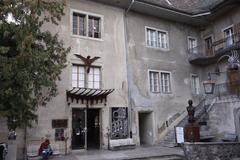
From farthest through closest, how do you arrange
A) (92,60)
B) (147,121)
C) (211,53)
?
(211,53), (147,121), (92,60)

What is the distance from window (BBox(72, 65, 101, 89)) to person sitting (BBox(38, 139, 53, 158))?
3.77 meters

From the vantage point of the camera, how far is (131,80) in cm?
1694

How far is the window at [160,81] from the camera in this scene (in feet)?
59.4

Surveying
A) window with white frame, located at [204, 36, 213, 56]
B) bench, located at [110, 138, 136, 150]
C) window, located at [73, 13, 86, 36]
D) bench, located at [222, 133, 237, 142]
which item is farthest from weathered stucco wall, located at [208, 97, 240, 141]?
window, located at [73, 13, 86, 36]

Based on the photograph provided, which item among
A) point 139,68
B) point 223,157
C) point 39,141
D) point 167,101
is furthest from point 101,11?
point 223,157

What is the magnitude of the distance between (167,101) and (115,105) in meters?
4.40

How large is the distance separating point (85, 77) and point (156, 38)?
6.72 meters

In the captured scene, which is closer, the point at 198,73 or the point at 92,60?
the point at 92,60

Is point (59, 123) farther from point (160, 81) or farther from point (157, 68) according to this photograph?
point (157, 68)

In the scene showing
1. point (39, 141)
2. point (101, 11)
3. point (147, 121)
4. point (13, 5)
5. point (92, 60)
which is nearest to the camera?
point (13, 5)

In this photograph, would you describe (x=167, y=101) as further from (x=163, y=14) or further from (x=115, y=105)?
(x=163, y=14)

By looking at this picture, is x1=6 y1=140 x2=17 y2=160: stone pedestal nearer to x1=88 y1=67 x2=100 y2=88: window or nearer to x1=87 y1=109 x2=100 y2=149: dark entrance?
x1=87 y1=109 x2=100 y2=149: dark entrance

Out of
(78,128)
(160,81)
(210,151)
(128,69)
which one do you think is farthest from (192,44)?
(78,128)

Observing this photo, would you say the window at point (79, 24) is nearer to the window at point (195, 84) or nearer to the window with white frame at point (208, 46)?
the window at point (195, 84)
